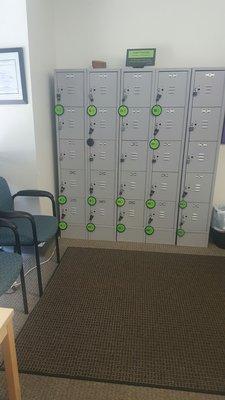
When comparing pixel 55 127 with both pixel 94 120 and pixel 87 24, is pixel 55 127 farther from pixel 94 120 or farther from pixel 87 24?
pixel 87 24

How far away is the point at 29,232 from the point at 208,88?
1900 millimetres

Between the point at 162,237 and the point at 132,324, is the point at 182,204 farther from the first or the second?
the point at 132,324

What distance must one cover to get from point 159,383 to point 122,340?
1.06 feet

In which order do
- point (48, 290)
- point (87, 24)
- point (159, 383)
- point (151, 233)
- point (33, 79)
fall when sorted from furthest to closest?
point (151, 233), point (87, 24), point (33, 79), point (48, 290), point (159, 383)

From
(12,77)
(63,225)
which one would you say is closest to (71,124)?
(12,77)

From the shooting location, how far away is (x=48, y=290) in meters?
2.15

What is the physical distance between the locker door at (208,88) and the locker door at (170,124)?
0.56 ft

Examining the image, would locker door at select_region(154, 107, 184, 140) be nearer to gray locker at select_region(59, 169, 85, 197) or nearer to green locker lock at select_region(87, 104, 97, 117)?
green locker lock at select_region(87, 104, 97, 117)

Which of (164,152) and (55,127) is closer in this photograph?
(164,152)

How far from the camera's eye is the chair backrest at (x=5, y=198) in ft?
7.23

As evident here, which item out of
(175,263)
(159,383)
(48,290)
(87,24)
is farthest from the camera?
(87,24)

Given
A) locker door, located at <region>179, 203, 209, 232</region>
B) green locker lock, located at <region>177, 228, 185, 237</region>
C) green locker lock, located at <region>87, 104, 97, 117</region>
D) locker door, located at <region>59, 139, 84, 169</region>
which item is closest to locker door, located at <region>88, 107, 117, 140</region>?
green locker lock, located at <region>87, 104, 97, 117</region>

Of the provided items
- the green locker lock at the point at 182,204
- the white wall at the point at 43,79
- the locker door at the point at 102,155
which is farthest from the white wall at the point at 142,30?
the green locker lock at the point at 182,204

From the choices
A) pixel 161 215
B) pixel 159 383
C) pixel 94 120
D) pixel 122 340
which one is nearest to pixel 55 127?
pixel 94 120
